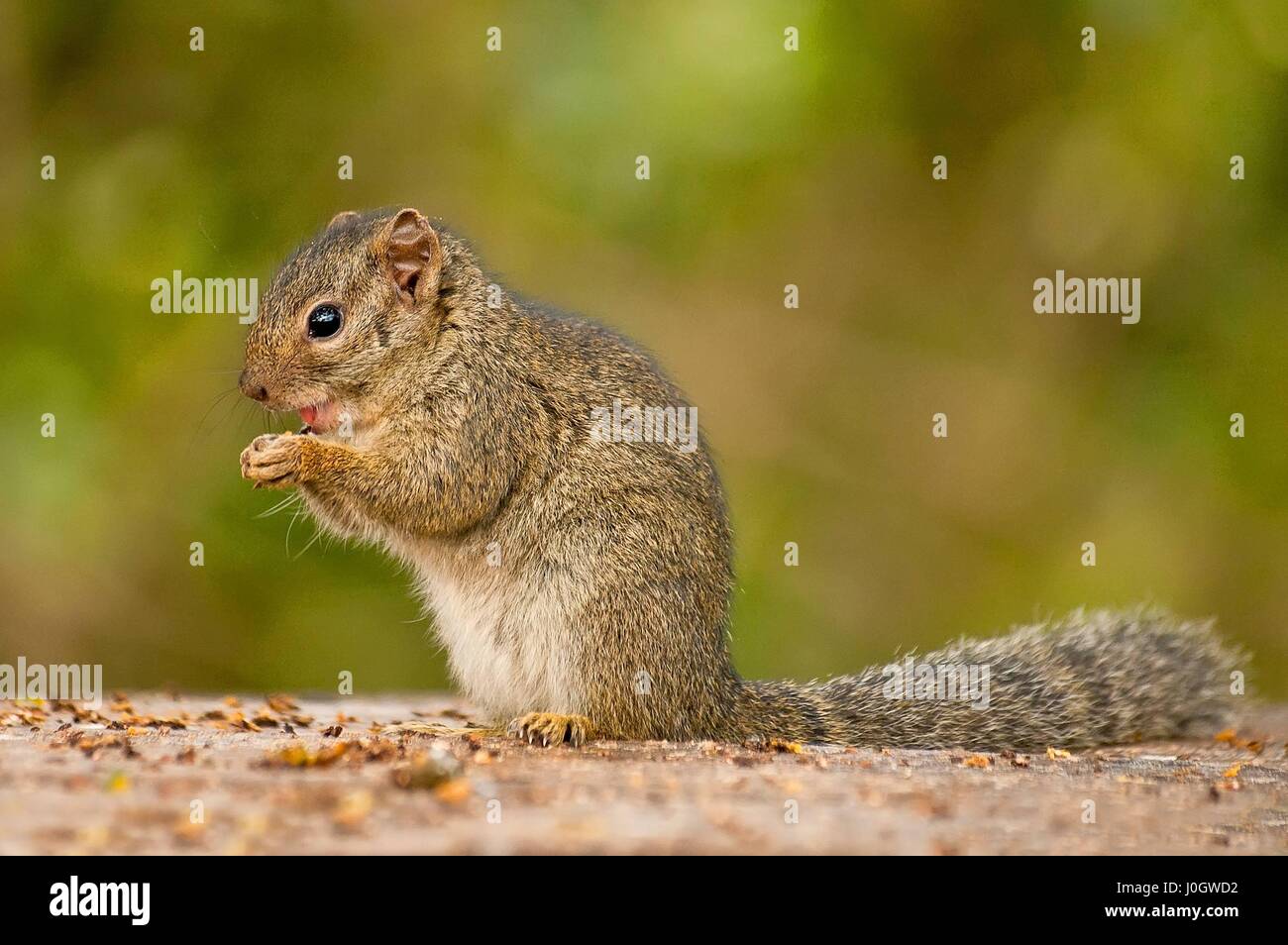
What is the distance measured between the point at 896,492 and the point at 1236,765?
6149 millimetres

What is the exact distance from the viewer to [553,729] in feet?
18.8

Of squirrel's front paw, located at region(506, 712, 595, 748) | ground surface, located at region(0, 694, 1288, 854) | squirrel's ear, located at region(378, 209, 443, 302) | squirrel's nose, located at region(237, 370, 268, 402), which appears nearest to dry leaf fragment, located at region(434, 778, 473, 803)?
ground surface, located at region(0, 694, 1288, 854)

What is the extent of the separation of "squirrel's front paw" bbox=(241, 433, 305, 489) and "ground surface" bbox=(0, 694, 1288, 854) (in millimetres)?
1039

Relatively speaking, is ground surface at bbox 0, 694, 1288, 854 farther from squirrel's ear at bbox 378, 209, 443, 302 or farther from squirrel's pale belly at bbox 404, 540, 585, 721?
squirrel's ear at bbox 378, 209, 443, 302

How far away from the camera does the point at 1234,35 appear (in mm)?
11008

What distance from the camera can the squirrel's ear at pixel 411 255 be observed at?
6.58 meters

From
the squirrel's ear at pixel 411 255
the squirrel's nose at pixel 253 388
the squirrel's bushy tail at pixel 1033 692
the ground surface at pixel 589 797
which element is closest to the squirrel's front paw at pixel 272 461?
the squirrel's nose at pixel 253 388

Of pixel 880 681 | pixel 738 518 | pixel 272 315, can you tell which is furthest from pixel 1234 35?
pixel 272 315

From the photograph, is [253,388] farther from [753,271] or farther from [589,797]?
[753,271]

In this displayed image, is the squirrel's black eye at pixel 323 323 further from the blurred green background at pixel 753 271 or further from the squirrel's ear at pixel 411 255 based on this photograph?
the blurred green background at pixel 753 271

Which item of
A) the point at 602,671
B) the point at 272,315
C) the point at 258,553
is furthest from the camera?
the point at 258,553

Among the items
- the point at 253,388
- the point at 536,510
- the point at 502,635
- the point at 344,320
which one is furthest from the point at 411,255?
the point at 502,635

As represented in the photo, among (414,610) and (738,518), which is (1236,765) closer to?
(738,518)

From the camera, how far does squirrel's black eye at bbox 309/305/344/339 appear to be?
650 cm
